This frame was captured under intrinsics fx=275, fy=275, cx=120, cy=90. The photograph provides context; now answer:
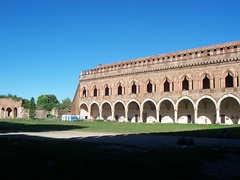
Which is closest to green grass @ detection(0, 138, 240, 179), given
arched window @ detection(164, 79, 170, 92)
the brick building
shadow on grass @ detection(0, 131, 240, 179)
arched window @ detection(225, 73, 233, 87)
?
Answer: shadow on grass @ detection(0, 131, 240, 179)

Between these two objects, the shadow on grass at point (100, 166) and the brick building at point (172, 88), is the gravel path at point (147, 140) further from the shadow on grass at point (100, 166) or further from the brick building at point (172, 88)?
the brick building at point (172, 88)

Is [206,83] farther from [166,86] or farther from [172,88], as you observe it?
[166,86]

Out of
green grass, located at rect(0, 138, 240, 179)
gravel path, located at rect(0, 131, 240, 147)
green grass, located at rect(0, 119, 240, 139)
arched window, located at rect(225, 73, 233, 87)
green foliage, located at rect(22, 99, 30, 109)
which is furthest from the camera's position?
green foliage, located at rect(22, 99, 30, 109)

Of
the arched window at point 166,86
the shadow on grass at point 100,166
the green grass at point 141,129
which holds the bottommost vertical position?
the green grass at point 141,129

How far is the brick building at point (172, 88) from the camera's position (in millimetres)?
33875

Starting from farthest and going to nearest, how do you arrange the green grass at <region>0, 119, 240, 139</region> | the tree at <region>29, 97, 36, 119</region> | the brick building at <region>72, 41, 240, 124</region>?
the tree at <region>29, 97, 36, 119</region> → the brick building at <region>72, 41, 240, 124</region> → the green grass at <region>0, 119, 240, 139</region>

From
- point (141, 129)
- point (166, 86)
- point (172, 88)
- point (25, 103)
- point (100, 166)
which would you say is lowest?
point (141, 129)

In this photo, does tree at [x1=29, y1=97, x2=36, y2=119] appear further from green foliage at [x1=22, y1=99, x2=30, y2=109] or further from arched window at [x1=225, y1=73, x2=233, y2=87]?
arched window at [x1=225, y1=73, x2=233, y2=87]

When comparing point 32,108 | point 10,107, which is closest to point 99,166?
point 32,108

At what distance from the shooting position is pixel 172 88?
38000 mm

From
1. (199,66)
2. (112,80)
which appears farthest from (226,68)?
(112,80)

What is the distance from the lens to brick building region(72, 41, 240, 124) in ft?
111

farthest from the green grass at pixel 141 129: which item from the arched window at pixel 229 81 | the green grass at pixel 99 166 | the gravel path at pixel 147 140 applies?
the arched window at pixel 229 81

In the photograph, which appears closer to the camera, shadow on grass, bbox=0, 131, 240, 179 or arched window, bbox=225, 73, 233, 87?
shadow on grass, bbox=0, 131, 240, 179
